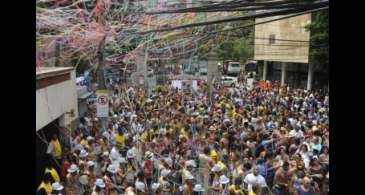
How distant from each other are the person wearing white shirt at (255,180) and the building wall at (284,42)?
943 cm

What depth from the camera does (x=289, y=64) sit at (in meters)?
18.6

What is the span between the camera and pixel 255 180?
623 centimetres

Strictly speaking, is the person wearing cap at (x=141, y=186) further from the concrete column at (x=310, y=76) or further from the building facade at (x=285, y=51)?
the concrete column at (x=310, y=76)

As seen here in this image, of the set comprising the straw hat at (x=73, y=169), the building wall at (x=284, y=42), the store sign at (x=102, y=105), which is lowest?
the straw hat at (x=73, y=169)

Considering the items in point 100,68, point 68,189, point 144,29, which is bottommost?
point 68,189

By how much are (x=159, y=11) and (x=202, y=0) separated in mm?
982

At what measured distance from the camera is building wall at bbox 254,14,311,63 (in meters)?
15.5

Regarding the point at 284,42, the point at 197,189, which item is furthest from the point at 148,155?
the point at 284,42

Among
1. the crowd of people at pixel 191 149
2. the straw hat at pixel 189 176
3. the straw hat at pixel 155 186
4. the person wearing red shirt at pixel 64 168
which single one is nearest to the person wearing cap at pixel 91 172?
the crowd of people at pixel 191 149

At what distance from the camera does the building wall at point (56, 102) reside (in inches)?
297

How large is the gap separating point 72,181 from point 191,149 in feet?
7.47

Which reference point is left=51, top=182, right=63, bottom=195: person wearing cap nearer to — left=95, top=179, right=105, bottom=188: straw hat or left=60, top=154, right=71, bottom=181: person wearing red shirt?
left=95, top=179, right=105, bottom=188: straw hat
